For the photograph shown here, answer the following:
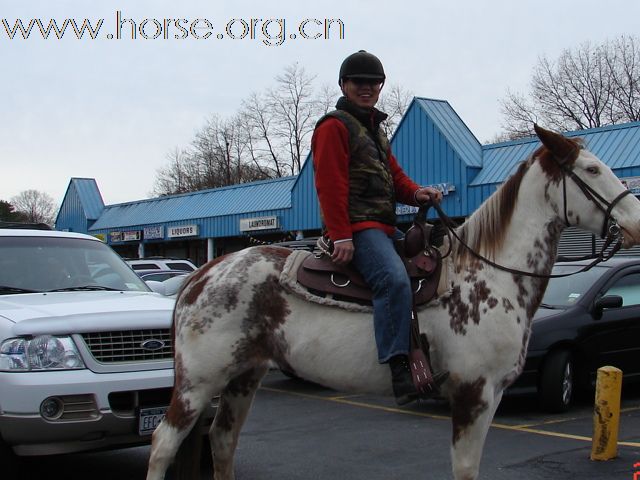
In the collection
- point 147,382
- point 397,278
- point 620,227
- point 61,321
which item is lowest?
point 147,382

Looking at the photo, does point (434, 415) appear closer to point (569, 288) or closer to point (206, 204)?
point (569, 288)

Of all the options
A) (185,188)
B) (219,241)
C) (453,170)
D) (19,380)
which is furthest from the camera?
(185,188)

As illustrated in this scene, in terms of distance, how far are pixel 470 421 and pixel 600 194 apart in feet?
4.84

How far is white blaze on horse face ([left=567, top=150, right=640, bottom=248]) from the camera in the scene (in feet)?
13.6

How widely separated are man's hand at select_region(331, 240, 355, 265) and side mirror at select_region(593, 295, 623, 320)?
235 inches

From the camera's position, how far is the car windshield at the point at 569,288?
9840 millimetres

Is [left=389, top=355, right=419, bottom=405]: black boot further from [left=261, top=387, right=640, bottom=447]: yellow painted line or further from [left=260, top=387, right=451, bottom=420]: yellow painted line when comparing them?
[left=260, top=387, right=451, bottom=420]: yellow painted line

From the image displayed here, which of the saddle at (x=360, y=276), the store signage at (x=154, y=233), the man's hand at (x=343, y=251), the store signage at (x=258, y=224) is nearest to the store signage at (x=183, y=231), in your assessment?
the store signage at (x=154, y=233)

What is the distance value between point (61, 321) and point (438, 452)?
3.73 metres

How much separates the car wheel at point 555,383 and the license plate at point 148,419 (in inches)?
205

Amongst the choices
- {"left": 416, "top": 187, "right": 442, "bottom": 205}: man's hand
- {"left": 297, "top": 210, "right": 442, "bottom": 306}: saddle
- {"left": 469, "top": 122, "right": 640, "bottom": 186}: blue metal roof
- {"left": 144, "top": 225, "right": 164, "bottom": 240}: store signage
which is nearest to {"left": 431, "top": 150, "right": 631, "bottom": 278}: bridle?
{"left": 297, "top": 210, "right": 442, "bottom": 306}: saddle

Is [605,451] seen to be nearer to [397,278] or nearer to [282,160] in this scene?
[397,278]

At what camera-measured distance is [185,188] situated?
70.2 metres

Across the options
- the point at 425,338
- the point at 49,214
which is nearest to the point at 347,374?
the point at 425,338
